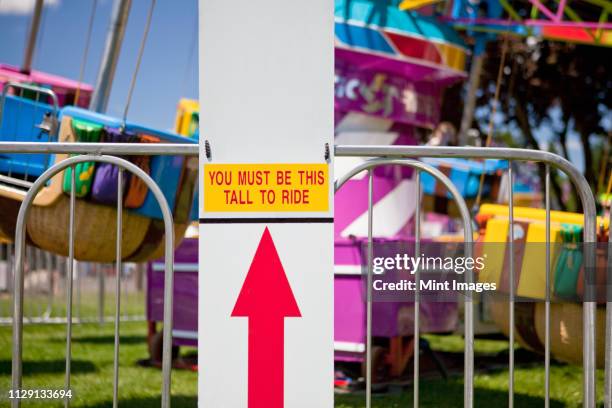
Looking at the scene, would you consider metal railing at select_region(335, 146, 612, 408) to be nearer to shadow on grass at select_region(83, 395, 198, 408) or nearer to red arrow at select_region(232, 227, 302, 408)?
red arrow at select_region(232, 227, 302, 408)

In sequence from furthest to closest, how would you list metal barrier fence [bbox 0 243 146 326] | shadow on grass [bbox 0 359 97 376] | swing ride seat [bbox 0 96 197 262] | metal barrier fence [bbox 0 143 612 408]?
1. metal barrier fence [bbox 0 243 146 326]
2. shadow on grass [bbox 0 359 97 376]
3. swing ride seat [bbox 0 96 197 262]
4. metal barrier fence [bbox 0 143 612 408]

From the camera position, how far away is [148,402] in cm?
533

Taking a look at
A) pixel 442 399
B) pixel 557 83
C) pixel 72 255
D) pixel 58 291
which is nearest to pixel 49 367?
pixel 442 399

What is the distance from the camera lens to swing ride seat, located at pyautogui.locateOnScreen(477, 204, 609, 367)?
3682mm

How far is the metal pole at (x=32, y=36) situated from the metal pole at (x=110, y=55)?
1.55m

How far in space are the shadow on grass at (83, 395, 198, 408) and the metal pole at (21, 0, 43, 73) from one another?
11.0 feet

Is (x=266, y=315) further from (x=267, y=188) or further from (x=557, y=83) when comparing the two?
(x=557, y=83)

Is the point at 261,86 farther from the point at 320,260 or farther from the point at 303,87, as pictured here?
the point at 320,260

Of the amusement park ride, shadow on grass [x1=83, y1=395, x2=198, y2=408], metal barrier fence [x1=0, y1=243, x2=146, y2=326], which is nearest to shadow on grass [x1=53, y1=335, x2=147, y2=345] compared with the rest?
metal barrier fence [x1=0, y1=243, x2=146, y2=326]

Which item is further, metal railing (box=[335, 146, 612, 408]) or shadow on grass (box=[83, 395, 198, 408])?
shadow on grass (box=[83, 395, 198, 408])

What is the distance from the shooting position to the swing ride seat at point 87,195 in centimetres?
448

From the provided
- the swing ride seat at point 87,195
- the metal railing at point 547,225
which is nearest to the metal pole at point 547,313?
the metal railing at point 547,225

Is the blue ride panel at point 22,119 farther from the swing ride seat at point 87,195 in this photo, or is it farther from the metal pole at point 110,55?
the metal pole at point 110,55

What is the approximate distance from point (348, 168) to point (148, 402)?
7.67 feet
